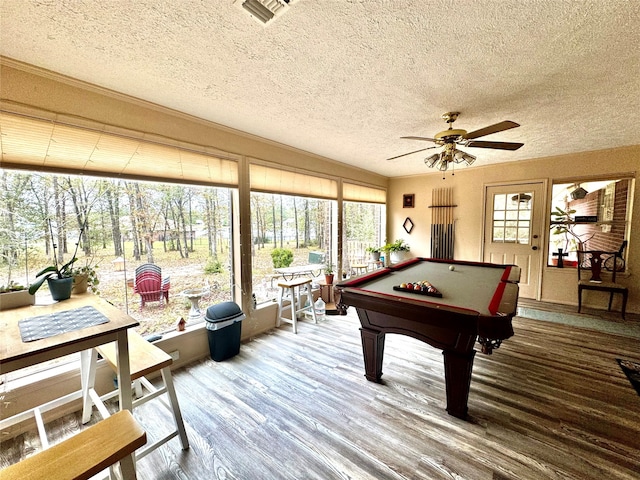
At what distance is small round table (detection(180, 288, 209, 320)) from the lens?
291cm

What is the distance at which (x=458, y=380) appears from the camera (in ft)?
6.21

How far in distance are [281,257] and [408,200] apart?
11.5ft

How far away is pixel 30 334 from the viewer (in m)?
1.25

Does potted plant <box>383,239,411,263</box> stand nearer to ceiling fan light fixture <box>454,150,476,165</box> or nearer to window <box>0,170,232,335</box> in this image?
ceiling fan light fixture <box>454,150,476,165</box>

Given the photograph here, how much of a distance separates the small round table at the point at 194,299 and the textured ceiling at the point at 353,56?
191cm

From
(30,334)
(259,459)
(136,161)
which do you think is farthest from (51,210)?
(259,459)

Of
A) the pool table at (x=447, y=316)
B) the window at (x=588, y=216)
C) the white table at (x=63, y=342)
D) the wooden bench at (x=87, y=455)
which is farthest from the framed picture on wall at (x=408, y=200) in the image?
the wooden bench at (x=87, y=455)

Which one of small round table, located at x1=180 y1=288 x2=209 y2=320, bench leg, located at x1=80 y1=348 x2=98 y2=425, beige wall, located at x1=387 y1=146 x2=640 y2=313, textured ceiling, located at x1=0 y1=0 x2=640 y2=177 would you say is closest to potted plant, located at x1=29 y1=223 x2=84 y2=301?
bench leg, located at x1=80 y1=348 x2=98 y2=425

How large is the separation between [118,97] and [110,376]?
7.74 ft

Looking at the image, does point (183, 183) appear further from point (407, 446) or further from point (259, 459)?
point (407, 446)

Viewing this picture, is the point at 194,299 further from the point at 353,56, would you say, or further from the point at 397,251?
the point at 397,251

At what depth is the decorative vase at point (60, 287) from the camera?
5.89 feet

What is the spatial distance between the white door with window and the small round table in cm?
512

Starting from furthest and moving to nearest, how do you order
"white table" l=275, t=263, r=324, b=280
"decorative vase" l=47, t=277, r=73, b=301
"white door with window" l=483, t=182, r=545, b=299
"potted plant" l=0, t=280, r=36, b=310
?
1. "white door with window" l=483, t=182, r=545, b=299
2. "white table" l=275, t=263, r=324, b=280
3. "decorative vase" l=47, t=277, r=73, b=301
4. "potted plant" l=0, t=280, r=36, b=310
